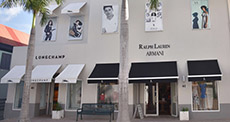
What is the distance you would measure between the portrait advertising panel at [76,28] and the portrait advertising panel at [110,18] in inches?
86.4

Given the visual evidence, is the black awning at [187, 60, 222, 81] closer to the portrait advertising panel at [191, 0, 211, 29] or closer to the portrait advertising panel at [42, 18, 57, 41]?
the portrait advertising panel at [191, 0, 211, 29]

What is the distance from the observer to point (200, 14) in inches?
615

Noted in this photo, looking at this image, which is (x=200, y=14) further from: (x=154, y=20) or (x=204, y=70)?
(x=204, y=70)

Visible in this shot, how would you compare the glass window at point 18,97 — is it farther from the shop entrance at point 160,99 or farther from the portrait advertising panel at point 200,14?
the portrait advertising panel at point 200,14

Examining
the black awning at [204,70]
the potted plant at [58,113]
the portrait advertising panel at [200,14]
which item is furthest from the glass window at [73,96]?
the portrait advertising panel at [200,14]

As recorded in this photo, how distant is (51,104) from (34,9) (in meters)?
8.63

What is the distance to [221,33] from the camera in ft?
49.4

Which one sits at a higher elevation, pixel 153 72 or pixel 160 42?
pixel 160 42

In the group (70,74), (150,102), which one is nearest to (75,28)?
(70,74)

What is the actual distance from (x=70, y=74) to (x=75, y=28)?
4486 mm

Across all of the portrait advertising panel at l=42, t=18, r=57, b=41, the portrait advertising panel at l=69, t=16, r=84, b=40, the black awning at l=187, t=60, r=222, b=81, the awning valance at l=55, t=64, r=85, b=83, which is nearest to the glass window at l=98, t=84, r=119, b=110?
the awning valance at l=55, t=64, r=85, b=83

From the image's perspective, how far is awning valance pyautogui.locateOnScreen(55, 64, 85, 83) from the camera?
15292 mm

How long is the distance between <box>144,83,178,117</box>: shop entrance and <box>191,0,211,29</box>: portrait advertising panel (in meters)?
4.64

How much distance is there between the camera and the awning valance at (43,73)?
15905mm
